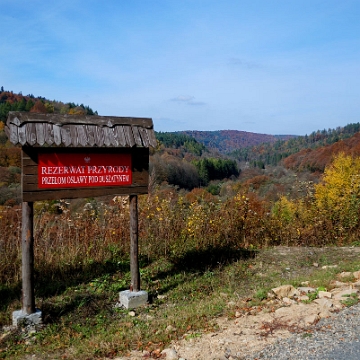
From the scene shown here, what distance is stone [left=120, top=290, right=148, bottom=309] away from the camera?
5.88 meters

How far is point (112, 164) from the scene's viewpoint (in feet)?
19.2

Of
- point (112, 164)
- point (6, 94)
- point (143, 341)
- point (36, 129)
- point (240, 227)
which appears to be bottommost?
point (143, 341)

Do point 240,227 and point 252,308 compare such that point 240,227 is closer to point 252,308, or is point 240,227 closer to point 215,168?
point 252,308

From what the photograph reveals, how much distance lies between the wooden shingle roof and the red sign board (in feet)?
0.77

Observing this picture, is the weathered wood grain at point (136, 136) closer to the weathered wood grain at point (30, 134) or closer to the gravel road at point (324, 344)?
the weathered wood grain at point (30, 134)

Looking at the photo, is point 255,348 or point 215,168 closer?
point 255,348

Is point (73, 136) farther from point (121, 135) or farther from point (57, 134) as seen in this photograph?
point (121, 135)

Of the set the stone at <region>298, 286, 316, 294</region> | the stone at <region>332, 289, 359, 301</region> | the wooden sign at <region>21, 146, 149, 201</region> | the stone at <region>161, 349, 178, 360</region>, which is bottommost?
the stone at <region>161, 349, 178, 360</region>

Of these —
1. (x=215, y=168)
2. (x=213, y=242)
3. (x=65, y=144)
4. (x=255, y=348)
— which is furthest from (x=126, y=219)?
(x=215, y=168)

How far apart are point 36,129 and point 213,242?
17.1 ft

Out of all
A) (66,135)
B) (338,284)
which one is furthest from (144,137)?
(338,284)

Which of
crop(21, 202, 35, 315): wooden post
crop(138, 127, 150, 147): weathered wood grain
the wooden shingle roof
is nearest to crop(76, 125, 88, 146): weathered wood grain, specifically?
A: the wooden shingle roof

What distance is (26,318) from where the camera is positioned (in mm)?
5051

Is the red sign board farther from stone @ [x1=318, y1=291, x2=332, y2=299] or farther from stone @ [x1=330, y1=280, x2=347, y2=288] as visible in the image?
stone @ [x1=330, y1=280, x2=347, y2=288]
